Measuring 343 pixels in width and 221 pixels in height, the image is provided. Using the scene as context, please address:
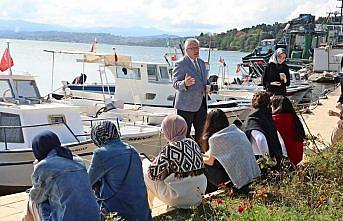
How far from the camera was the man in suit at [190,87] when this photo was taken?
26.3ft

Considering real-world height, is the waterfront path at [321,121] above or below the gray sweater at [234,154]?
below

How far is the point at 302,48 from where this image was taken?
211ft

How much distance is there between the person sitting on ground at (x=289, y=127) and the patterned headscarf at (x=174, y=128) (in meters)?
2.04

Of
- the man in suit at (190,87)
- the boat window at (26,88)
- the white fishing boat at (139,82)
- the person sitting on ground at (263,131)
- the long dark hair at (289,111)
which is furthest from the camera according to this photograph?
the white fishing boat at (139,82)

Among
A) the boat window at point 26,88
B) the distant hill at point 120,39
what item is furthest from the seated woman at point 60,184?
the distant hill at point 120,39

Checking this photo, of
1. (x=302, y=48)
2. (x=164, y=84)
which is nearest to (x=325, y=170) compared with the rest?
(x=164, y=84)

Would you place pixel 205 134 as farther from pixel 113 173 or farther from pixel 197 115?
pixel 197 115

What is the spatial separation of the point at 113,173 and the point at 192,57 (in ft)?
12.1

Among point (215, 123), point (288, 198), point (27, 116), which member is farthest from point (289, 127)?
point (27, 116)

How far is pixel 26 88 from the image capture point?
476 inches

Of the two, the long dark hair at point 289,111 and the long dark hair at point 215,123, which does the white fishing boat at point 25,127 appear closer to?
the long dark hair at point 289,111

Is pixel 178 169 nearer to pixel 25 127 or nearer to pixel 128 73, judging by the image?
pixel 25 127

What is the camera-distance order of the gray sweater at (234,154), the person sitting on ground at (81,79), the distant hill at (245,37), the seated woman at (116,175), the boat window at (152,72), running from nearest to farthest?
1. the seated woman at (116,175)
2. the gray sweater at (234,154)
3. the boat window at (152,72)
4. the person sitting on ground at (81,79)
5. the distant hill at (245,37)

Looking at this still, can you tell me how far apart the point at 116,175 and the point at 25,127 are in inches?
247
